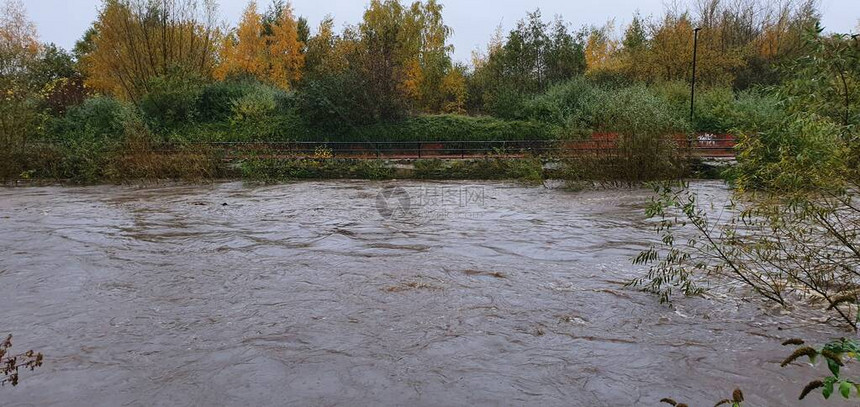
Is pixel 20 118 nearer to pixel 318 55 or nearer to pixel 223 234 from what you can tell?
pixel 223 234

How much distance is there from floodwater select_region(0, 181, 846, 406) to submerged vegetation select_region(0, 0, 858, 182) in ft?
26.0

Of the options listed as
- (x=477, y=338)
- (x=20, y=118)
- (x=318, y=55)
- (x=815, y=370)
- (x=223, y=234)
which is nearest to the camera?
(x=815, y=370)

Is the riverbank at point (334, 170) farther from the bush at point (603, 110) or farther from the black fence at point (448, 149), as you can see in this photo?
the bush at point (603, 110)

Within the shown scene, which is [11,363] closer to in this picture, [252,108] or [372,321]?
[372,321]

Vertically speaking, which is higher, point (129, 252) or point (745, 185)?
point (745, 185)

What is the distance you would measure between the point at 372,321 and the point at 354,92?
71.6ft

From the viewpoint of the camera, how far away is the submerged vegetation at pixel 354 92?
63.5 ft

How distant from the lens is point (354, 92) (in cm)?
2706

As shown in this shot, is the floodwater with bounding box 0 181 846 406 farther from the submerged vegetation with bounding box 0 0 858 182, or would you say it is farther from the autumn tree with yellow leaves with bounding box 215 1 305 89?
the autumn tree with yellow leaves with bounding box 215 1 305 89

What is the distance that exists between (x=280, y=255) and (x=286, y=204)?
234 inches

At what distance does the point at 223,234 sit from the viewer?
1109 centimetres

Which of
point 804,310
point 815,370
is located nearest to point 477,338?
point 815,370

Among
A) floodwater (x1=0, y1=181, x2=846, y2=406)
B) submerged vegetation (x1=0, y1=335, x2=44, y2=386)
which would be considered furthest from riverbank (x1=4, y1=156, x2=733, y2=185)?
submerged vegetation (x1=0, y1=335, x2=44, y2=386)

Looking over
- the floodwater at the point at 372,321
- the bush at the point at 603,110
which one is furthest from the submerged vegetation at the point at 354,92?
the floodwater at the point at 372,321
